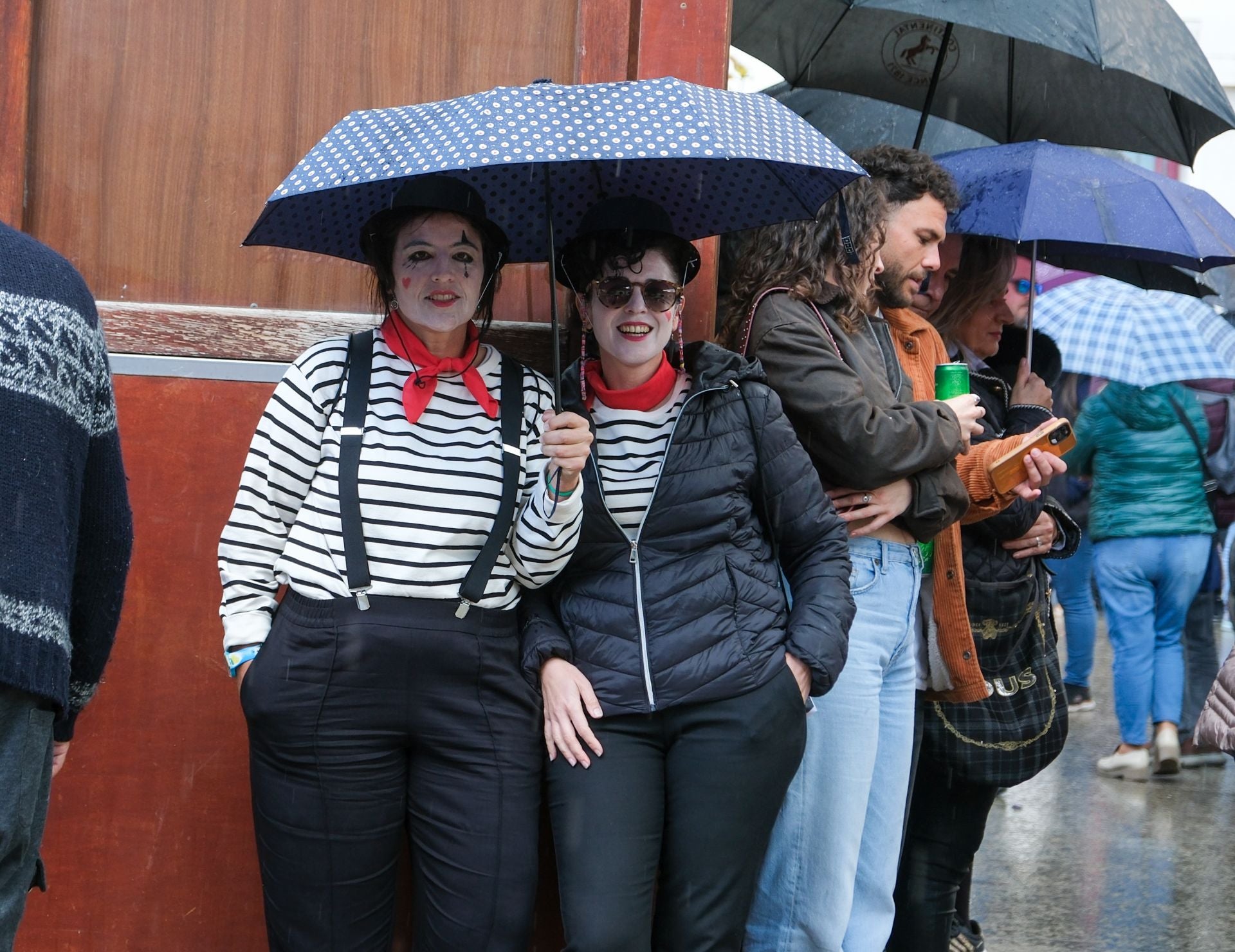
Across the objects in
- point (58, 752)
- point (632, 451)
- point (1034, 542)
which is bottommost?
point (58, 752)

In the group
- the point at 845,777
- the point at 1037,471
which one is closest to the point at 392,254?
the point at 845,777

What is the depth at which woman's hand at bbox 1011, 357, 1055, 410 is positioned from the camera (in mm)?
4043

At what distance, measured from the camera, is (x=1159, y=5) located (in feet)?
13.3

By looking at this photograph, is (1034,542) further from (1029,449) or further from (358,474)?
(358,474)

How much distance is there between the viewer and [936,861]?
3.99 metres

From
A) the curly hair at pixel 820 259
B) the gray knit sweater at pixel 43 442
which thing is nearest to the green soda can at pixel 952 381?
the curly hair at pixel 820 259

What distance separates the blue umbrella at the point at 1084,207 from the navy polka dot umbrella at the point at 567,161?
852mm

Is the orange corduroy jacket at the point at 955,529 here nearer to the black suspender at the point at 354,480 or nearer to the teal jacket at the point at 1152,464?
the black suspender at the point at 354,480

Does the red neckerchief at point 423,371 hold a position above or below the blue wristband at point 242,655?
above

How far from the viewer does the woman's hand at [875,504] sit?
11.0ft

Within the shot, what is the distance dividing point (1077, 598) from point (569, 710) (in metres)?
5.74

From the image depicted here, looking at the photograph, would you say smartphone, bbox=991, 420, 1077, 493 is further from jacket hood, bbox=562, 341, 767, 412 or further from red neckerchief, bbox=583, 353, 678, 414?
red neckerchief, bbox=583, 353, 678, 414

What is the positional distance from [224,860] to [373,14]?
219 centimetres

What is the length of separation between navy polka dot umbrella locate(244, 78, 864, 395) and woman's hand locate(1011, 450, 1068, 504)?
87 centimetres
